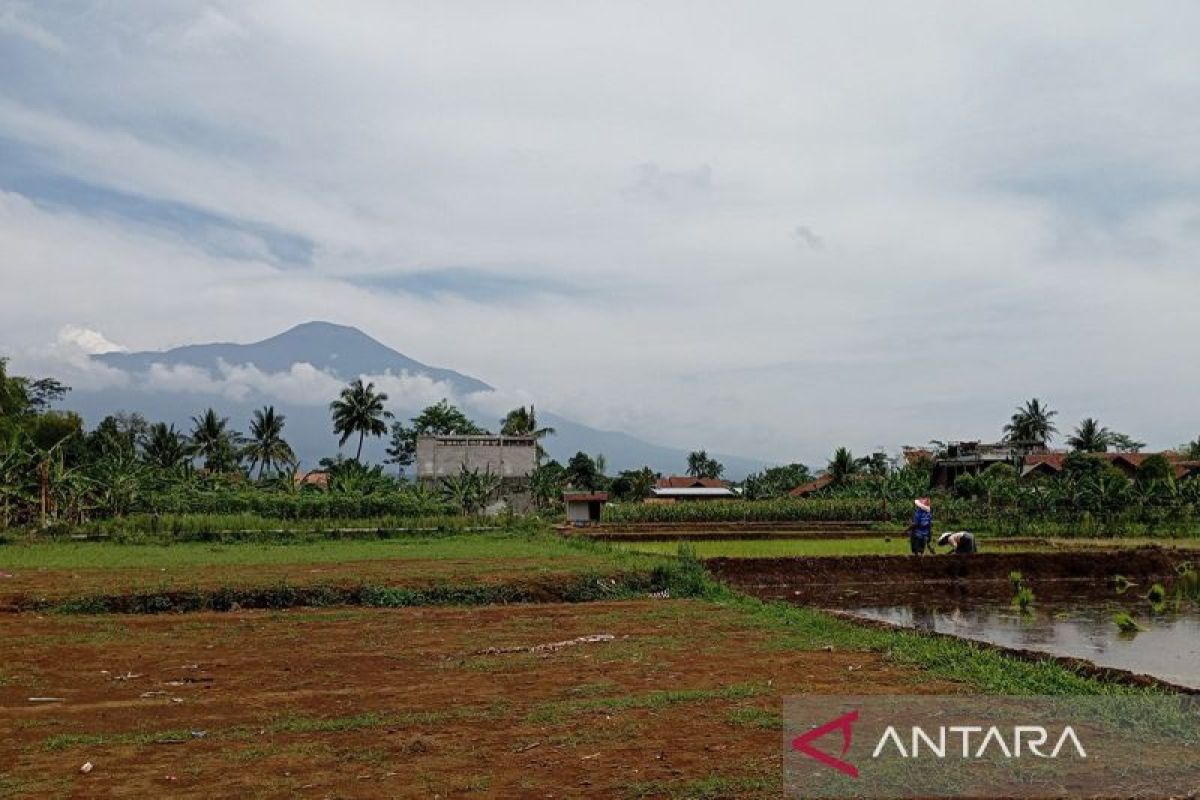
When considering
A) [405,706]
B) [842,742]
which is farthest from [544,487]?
[842,742]

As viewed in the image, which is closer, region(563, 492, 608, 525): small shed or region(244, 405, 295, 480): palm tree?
region(563, 492, 608, 525): small shed

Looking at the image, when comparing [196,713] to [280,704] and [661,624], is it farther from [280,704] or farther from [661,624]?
[661,624]

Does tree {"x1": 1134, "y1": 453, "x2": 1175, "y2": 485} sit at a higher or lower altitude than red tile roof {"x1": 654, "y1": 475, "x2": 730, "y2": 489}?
higher

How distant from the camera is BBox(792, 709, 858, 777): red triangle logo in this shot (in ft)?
22.0

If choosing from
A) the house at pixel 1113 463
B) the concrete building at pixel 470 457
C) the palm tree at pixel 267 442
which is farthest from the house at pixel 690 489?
the palm tree at pixel 267 442

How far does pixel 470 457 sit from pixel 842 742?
47644mm

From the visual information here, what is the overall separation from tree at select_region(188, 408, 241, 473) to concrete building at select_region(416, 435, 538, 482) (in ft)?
52.9

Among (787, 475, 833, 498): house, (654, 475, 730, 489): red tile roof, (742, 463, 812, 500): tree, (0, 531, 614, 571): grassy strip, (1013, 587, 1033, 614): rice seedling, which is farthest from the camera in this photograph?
(654, 475, 730, 489): red tile roof

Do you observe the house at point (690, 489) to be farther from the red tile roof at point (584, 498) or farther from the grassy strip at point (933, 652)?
the grassy strip at point (933, 652)

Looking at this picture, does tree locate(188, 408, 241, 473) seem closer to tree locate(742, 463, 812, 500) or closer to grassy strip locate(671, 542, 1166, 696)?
tree locate(742, 463, 812, 500)

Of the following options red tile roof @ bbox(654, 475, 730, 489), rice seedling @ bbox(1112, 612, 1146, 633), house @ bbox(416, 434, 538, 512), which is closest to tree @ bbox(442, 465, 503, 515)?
house @ bbox(416, 434, 538, 512)

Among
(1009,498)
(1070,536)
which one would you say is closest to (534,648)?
(1070,536)

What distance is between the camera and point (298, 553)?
27547 millimetres

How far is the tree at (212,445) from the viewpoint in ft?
205
